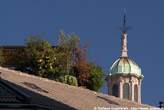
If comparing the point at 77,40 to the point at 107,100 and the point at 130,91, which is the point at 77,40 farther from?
the point at 130,91

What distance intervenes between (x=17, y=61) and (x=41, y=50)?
1.48 meters

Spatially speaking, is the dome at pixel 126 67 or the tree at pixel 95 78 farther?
the dome at pixel 126 67

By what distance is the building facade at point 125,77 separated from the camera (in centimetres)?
6494

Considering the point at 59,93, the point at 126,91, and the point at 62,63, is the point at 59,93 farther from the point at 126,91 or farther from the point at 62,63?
the point at 126,91

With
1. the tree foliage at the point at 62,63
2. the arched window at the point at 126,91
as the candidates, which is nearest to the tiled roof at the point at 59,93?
the tree foliage at the point at 62,63

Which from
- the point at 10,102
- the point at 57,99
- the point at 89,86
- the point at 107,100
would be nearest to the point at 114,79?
the point at 89,86

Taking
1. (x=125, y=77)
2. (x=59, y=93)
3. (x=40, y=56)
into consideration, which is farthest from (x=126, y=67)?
(x=59, y=93)

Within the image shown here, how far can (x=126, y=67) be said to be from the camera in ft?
215

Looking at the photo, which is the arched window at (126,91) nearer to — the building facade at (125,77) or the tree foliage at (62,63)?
the building facade at (125,77)

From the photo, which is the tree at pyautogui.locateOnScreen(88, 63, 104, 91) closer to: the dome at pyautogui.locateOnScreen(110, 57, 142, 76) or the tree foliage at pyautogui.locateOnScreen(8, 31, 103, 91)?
the tree foliage at pyautogui.locateOnScreen(8, 31, 103, 91)

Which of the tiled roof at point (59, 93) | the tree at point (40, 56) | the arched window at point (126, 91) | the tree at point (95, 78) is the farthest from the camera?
the arched window at point (126, 91)

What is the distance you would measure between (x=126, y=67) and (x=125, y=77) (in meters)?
1.76

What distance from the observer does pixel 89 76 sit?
2088 inches

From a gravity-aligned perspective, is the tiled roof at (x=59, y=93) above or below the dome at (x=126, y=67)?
below
